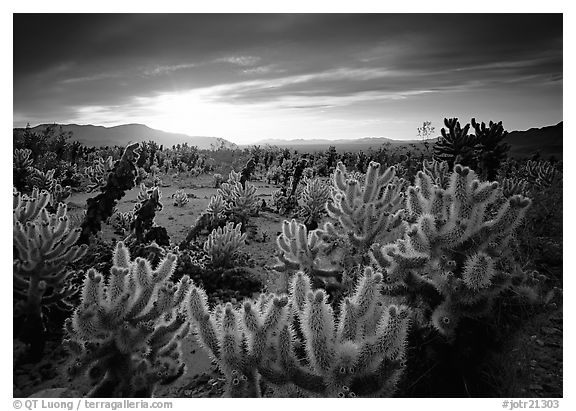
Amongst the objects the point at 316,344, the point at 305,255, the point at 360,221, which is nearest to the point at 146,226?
the point at 305,255

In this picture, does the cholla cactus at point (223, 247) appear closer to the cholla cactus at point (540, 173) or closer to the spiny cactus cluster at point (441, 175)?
the spiny cactus cluster at point (441, 175)

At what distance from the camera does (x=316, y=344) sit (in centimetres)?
Result: 161

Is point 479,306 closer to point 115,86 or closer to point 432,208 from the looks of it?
point 432,208

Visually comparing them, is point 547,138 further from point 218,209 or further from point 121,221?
point 121,221

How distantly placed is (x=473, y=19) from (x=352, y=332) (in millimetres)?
2213

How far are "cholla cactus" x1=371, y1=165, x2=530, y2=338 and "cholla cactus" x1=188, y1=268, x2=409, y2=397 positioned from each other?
36cm

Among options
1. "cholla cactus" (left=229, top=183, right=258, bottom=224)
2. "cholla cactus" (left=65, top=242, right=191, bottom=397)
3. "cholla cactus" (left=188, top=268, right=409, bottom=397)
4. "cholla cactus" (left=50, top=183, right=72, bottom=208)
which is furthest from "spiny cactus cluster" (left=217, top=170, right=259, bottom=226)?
"cholla cactus" (left=188, top=268, right=409, bottom=397)

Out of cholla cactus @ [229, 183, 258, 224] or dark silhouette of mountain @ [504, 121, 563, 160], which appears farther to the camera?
cholla cactus @ [229, 183, 258, 224]

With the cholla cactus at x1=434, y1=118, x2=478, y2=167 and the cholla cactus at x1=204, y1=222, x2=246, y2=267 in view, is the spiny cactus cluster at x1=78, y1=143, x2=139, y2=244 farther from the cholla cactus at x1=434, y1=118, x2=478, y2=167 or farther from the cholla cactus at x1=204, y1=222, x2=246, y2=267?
the cholla cactus at x1=434, y1=118, x2=478, y2=167

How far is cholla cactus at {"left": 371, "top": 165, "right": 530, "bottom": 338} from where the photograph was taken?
76.8 inches

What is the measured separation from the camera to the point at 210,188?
35.0 feet

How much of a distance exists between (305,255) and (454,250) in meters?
1.13
